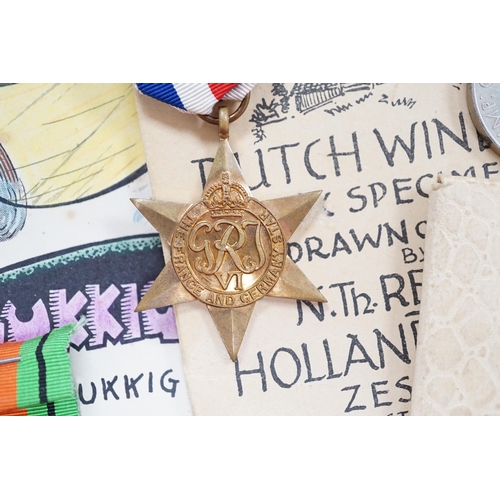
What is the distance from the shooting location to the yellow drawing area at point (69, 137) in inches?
34.3

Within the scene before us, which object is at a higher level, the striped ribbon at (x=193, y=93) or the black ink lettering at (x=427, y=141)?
the striped ribbon at (x=193, y=93)

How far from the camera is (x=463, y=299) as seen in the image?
82 cm

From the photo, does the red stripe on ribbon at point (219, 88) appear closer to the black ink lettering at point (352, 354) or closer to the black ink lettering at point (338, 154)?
the black ink lettering at point (338, 154)

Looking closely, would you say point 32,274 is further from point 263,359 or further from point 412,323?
point 412,323

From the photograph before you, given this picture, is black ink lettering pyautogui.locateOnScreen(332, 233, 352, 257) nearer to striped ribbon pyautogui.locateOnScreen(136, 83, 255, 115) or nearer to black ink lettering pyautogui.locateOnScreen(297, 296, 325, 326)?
black ink lettering pyautogui.locateOnScreen(297, 296, 325, 326)

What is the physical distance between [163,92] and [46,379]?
491mm

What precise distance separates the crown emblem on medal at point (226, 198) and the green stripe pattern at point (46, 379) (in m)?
0.32

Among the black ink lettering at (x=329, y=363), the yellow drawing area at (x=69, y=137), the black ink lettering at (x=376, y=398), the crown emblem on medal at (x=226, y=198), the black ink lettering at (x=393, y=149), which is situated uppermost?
the yellow drawing area at (x=69, y=137)

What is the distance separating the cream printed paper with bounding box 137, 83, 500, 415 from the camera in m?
0.86

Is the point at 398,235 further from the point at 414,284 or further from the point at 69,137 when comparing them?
the point at 69,137

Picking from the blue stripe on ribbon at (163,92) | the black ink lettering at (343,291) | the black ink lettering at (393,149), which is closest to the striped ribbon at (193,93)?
the blue stripe on ribbon at (163,92)

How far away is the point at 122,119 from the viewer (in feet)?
2.88

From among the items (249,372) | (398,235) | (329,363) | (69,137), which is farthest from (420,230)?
(69,137)

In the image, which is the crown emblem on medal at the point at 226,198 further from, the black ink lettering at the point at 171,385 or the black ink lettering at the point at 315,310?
the black ink lettering at the point at 171,385
